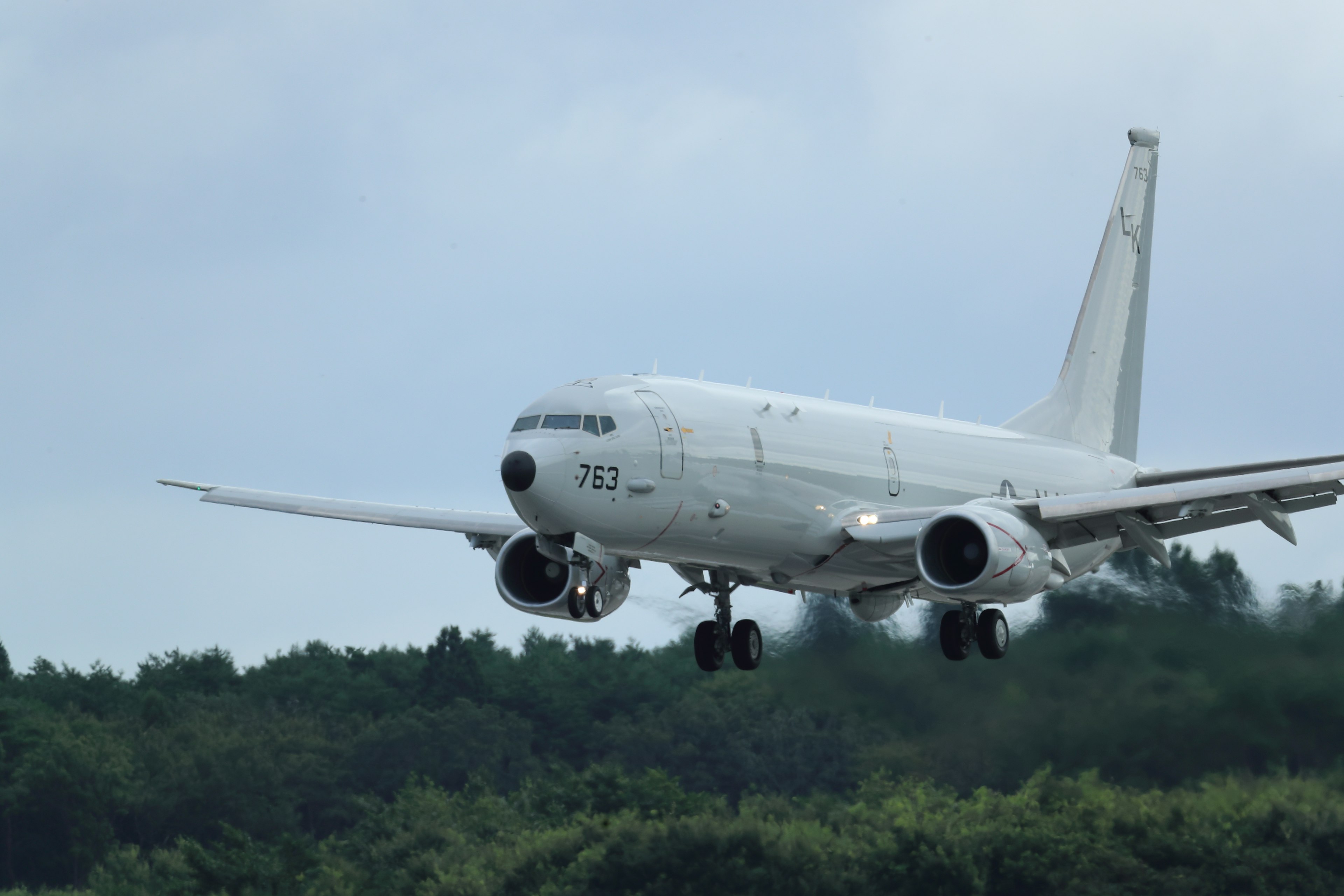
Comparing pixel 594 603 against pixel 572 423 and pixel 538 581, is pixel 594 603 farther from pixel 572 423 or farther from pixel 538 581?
pixel 572 423

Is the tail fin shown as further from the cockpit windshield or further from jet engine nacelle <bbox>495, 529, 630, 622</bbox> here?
the cockpit windshield

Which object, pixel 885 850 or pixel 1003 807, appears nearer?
pixel 1003 807

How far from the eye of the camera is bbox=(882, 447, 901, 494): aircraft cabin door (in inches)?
1348

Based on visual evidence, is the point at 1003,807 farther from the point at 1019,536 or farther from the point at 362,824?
the point at 362,824

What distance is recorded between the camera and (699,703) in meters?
66.2

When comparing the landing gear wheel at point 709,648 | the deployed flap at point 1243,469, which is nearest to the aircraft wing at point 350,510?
the landing gear wheel at point 709,648

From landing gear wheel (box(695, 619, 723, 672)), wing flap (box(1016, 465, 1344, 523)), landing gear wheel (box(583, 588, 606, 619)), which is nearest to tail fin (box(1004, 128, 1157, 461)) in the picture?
wing flap (box(1016, 465, 1344, 523))

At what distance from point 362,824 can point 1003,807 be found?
3156 centimetres

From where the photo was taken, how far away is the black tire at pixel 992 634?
3538cm

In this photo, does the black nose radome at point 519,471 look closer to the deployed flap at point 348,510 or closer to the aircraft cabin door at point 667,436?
the aircraft cabin door at point 667,436

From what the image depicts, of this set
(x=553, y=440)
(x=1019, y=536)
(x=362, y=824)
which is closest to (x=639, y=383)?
(x=553, y=440)

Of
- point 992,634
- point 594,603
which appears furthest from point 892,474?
point 594,603

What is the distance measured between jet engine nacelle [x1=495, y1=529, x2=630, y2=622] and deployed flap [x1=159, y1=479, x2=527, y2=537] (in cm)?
230

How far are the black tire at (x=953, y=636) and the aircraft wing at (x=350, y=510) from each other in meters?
8.89
